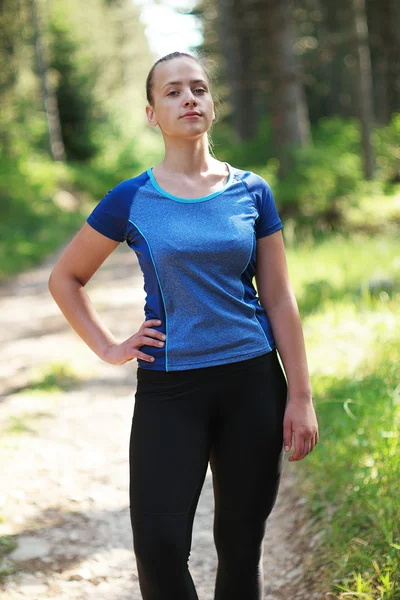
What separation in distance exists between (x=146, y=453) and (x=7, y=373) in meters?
4.92

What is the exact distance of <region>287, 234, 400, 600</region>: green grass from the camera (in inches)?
117

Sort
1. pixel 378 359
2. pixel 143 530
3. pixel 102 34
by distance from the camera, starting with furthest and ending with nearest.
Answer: pixel 102 34 → pixel 378 359 → pixel 143 530

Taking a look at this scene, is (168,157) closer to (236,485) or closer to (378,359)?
(236,485)

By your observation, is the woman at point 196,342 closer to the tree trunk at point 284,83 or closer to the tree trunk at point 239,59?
the tree trunk at point 284,83

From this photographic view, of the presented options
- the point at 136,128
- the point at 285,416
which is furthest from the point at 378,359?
the point at 136,128

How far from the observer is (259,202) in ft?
7.55

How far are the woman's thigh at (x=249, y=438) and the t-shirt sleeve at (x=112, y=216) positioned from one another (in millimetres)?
561

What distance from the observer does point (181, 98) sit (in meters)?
2.26

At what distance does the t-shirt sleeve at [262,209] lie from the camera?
90.6 inches

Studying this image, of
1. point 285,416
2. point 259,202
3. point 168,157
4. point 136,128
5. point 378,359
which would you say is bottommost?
point 136,128

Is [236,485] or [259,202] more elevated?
[259,202]

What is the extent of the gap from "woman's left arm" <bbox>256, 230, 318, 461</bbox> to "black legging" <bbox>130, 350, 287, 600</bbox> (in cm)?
4

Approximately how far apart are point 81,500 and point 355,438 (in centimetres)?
165

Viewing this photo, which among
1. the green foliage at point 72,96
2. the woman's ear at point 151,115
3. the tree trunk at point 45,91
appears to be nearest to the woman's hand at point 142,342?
the woman's ear at point 151,115
